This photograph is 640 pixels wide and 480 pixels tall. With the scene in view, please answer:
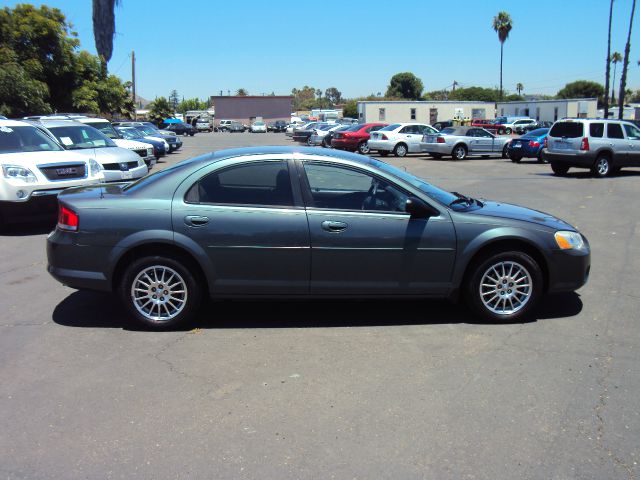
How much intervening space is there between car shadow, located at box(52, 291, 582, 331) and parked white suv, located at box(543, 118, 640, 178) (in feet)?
43.0

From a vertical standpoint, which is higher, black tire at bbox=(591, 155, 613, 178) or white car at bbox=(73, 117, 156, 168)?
white car at bbox=(73, 117, 156, 168)

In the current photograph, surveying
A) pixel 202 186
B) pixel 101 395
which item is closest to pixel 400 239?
pixel 202 186

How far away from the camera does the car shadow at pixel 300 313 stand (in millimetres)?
5500

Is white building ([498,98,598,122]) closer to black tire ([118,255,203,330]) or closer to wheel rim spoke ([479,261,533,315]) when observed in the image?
wheel rim spoke ([479,261,533,315])

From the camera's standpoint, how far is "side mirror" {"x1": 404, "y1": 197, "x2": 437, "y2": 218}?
5.19m

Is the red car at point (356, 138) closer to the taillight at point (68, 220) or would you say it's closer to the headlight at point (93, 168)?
the headlight at point (93, 168)

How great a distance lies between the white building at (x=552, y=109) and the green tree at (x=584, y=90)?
114ft

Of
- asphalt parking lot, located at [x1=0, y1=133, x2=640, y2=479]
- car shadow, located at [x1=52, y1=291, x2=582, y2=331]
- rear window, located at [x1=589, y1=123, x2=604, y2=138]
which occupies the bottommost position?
asphalt parking lot, located at [x1=0, y1=133, x2=640, y2=479]

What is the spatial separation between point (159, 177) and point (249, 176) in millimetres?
830

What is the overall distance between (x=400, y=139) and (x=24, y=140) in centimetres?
1944

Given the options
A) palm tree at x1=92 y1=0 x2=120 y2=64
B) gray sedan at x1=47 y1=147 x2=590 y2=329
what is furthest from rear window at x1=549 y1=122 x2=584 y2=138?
palm tree at x1=92 y1=0 x2=120 y2=64

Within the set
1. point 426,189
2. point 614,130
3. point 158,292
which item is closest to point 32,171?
point 158,292

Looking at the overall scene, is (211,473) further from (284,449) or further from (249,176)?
(249,176)

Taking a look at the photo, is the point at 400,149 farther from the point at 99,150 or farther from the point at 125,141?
the point at 99,150
